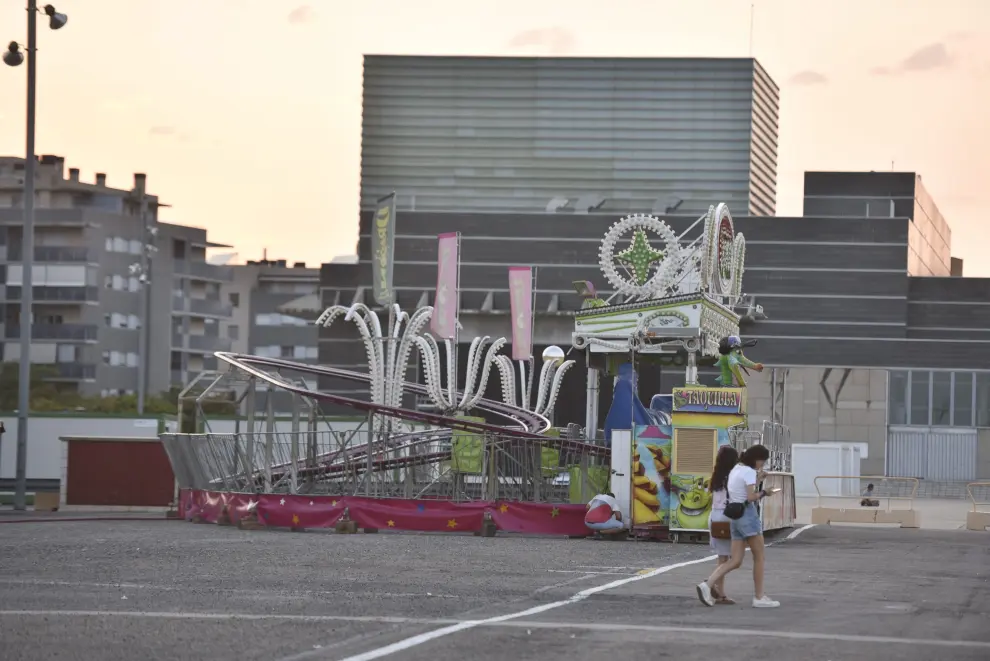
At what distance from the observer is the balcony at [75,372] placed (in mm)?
116000

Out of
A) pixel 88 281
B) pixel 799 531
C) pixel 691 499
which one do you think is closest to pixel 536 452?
pixel 691 499

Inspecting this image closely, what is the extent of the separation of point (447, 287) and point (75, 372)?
7362 centimetres

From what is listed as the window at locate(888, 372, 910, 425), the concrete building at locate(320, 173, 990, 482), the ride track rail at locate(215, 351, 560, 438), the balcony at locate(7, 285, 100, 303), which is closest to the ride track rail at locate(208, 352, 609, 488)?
the ride track rail at locate(215, 351, 560, 438)

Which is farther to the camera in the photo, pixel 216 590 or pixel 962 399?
pixel 962 399

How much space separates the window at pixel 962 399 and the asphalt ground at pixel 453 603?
5535cm

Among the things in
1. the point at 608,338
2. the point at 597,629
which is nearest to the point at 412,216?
the point at 608,338

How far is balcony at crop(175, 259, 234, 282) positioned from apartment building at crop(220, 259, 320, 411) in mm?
9988

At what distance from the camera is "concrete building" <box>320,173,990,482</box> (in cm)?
7969

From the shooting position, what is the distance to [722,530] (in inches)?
670

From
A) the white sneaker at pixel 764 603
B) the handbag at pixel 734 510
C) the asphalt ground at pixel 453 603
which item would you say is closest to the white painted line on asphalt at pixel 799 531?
the asphalt ground at pixel 453 603

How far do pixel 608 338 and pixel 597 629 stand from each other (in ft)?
73.2

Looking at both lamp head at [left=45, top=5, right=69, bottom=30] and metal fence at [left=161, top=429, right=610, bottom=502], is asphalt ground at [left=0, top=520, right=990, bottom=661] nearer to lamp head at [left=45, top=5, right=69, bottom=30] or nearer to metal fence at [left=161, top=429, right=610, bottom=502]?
metal fence at [left=161, top=429, right=610, bottom=502]

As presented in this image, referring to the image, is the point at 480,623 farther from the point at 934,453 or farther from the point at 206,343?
the point at 206,343

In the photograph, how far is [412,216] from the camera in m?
83.1
